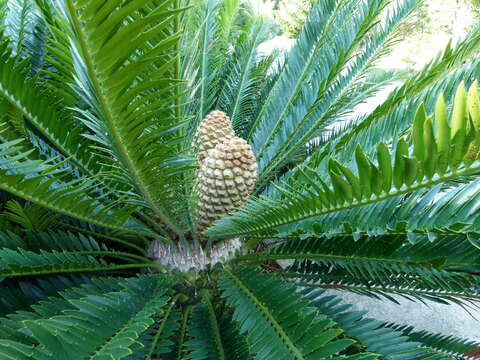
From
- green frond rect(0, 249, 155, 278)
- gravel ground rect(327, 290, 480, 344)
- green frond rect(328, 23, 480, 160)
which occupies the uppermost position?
green frond rect(328, 23, 480, 160)

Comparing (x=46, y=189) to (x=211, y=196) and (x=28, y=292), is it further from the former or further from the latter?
(x=211, y=196)

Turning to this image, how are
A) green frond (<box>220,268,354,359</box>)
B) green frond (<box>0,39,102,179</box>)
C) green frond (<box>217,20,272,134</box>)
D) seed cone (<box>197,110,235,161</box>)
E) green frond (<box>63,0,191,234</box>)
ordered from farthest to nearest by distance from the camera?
1. green frond (<box>217,20,272,134</box>)
2. seed cone (<box>197,110,235,161</box>)
3. green frond (<box>0,39,102,179</box>)
4. green frond (<box>220,268,354,359</box>)
5. green frond (<box>63,0,191,234</box>)

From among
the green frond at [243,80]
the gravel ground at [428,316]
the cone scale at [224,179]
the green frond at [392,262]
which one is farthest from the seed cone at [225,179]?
the gravel ground at [428,316]

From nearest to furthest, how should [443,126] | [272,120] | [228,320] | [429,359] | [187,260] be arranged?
[443,126]
[429,359]
[228,320]
[187,260]
[272,120]

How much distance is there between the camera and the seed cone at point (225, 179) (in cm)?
111

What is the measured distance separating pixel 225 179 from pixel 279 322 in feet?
1.50

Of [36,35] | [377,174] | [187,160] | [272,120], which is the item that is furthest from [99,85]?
[272,120]

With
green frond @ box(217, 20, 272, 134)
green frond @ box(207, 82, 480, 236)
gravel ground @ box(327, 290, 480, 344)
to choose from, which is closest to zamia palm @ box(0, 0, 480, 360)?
green frond @ box(207, 82, 480, 236)

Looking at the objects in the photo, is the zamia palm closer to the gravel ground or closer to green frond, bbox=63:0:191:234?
green frond, bbox=63:0:191:234

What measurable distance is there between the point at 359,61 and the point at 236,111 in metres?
0.54

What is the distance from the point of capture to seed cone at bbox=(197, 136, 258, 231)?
1.11 metres

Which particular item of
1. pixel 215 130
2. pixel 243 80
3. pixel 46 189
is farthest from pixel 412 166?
pixel 243 80

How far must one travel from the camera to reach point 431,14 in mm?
8391

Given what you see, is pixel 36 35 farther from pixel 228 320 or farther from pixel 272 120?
pixel 228 320
